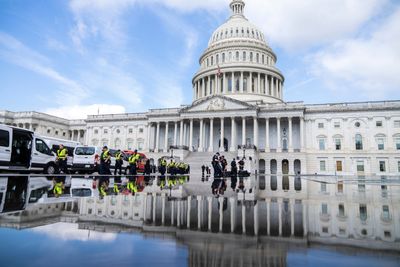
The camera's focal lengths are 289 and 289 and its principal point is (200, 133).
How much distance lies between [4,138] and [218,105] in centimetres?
4487

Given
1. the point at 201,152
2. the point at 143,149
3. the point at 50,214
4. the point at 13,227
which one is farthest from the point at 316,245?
the point at 143,149

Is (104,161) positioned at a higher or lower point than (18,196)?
higher

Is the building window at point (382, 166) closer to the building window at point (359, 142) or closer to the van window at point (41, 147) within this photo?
the building window at point (359, 142)

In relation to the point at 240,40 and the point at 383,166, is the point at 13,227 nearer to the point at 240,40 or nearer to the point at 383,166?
the point at 383,166

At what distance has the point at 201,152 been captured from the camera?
183 ft

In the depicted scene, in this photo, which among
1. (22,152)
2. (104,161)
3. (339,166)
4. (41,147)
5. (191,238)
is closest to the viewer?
(191,238)

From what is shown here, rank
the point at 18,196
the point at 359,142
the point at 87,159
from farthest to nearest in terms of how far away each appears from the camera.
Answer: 1. the point at 359,142
2. the point at 87,159
3. the point at 18,196

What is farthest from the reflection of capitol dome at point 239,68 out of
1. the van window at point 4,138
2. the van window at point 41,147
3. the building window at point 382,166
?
the van window at point 4,138

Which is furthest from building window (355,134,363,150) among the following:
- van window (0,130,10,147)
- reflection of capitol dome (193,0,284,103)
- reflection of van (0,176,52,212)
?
reflection of van (0,176,52,212)

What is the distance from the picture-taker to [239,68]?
6900 centimetres

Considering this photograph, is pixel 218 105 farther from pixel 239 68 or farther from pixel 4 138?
pixel 4 138

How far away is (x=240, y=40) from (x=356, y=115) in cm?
3453

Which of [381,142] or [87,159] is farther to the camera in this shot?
[381,142]

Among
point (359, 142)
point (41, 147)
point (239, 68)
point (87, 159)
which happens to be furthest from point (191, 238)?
point (239, 68)
